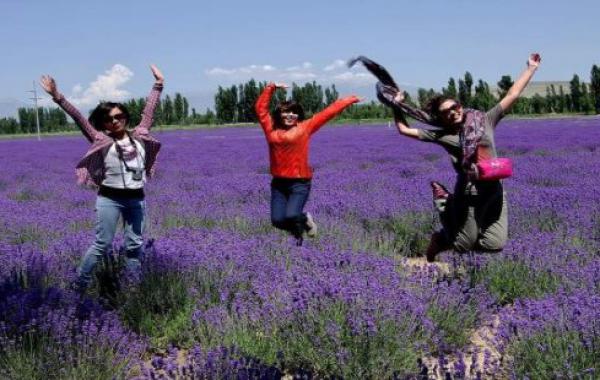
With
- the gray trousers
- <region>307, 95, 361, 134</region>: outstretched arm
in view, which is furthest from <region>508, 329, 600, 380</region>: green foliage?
<region>307, 95, 361, 134</region>: outstretched arm

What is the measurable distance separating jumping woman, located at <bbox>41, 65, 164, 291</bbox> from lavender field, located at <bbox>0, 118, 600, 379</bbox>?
189 mm

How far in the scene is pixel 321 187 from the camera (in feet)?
30.1

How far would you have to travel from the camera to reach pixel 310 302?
3211 millimetres

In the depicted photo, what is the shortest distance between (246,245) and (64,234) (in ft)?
6.45

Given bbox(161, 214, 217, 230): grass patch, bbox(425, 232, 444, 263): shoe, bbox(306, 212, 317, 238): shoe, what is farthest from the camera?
bbox(161, 214, 217, 230): grass patch

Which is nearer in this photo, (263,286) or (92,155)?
(263,286)

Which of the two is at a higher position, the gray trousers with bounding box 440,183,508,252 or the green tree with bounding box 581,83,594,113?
the green tree with bounding box 581,83,594,113

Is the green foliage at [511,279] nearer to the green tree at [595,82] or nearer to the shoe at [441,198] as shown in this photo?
the shoe at [441,198]

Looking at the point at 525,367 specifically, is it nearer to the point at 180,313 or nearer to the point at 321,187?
the point at 180,313

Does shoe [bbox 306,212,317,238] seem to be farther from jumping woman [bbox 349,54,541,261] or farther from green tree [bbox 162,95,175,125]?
green tree [bbox 162,95,175,125]

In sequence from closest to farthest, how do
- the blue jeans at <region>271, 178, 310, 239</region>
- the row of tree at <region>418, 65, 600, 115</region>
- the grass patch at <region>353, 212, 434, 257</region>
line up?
the blue jeans at <region>271, 178, 310, 239</region>, the grass patch at <region>353, 212, 434, 257</region>, the row of tree at <region>418, 65, 600, 115</region>

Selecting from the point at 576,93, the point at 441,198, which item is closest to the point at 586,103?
the point at 576,93

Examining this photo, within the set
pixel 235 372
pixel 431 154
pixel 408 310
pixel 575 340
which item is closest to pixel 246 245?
pixel 408 310

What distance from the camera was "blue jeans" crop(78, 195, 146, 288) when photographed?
4.02 metres
